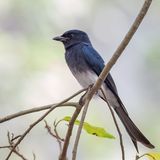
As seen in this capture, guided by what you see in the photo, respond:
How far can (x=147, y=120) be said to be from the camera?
189 inches

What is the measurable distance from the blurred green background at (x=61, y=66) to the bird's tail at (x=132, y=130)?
2.87 ft

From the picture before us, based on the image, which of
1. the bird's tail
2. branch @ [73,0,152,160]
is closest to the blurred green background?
the bird's tail

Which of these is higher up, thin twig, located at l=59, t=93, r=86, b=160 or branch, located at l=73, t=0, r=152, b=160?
branch, located at l=73, t=0, r=152, b=160

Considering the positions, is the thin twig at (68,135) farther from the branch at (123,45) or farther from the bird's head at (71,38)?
the bird's head at (71,38)

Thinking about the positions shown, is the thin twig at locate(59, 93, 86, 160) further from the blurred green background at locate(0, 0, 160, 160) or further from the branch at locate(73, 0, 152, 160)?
the blurred green background at locate(0, 0, 160, 160)

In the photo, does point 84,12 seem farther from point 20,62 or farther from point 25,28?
point 20,62

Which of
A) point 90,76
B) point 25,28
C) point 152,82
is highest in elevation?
point 25,28

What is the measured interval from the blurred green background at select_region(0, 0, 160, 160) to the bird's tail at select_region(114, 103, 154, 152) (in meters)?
0.87

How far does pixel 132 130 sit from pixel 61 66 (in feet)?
8.28

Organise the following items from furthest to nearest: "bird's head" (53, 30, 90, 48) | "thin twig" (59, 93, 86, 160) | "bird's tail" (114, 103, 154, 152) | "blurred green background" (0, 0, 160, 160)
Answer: "blurred green background" (0, 0, 160, 160)
"bird's head" (53, 30, 90, 48)
"bird's tail" (114, 103, 154, 152)
"thin twig" (59, 93, 86, 160)

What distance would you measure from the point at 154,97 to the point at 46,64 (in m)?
0.93

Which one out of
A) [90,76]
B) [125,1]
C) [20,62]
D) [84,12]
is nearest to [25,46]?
[20,62]

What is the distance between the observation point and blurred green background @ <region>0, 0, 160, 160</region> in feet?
15.0

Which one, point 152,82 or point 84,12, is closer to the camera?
point 152,82
